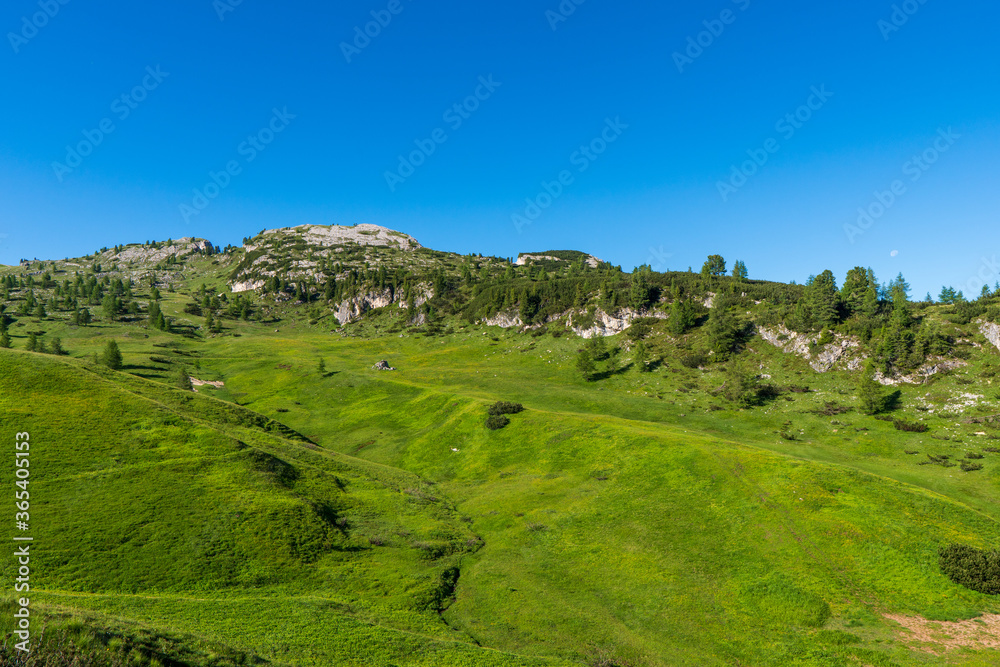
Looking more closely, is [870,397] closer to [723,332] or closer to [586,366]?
[723,332]

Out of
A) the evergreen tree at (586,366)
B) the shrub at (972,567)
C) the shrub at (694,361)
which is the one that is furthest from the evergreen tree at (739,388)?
the shrub at (972,567)

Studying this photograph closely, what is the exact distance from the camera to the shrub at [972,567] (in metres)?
37.8

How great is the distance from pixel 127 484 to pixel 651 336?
153954 millimetres

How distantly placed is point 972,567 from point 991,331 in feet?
326

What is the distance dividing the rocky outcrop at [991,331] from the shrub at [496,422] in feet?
379

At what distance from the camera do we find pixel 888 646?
31.7 meters

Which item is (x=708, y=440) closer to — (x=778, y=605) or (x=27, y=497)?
(x=778, y=605)

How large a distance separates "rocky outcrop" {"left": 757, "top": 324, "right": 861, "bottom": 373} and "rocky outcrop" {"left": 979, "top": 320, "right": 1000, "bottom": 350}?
23734mm

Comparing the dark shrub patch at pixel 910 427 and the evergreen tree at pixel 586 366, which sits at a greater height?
the evergreen tree at pixel 586 366

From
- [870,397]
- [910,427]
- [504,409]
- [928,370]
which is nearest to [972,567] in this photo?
[910,427]

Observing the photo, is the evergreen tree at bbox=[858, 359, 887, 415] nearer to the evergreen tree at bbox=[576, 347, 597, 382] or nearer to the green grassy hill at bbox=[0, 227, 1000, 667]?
the green grassy hill at bbox=[0, 227, 1000, 667]

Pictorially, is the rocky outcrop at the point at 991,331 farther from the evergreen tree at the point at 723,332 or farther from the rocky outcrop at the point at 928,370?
the evergreen tree at the point at 723,332

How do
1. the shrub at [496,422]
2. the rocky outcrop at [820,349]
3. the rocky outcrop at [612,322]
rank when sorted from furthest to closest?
the rocky outcrop at [612,322], the rocky outcrop at [820,349], the shrub at [496,422]

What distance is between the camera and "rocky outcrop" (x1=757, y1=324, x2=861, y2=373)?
116312 millimetres
